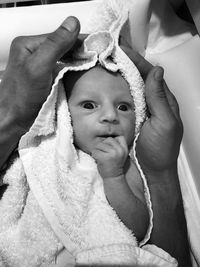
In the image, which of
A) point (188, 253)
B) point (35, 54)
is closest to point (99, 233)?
point (188, 253)

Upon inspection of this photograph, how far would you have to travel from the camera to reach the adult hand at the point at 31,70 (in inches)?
35.8

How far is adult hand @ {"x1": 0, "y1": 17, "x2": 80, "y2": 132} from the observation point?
0.91 metres

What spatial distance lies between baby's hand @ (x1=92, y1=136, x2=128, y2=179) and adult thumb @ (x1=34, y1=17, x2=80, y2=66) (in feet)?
0.75

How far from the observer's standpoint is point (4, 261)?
92cm

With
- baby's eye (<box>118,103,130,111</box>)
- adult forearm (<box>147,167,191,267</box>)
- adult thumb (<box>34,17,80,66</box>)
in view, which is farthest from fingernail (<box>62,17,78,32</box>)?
adult forearm (<box>147,167,191,267</box>)

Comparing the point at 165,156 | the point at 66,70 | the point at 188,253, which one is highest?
the point at 66,70

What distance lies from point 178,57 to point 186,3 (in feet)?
0.55

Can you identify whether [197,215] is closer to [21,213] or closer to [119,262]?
[119,262]

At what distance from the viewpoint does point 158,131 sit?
988 millimetres

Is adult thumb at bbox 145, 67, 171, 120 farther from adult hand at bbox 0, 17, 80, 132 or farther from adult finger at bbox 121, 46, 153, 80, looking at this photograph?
adult hand at bbox 0, 17, 80, 132

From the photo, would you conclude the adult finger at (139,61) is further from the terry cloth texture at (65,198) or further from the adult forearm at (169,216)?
the adult forearm at (169,216)

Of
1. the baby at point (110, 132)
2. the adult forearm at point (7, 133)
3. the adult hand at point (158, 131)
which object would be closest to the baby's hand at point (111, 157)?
the baby at point (110, 132)

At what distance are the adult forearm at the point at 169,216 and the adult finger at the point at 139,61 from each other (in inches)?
10.7

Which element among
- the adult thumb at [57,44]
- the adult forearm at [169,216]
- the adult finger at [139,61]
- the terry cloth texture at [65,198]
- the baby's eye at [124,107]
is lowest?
the adult forearm at [169,216]
